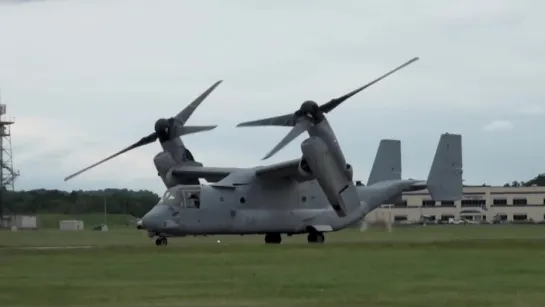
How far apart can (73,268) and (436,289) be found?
11.8 metres

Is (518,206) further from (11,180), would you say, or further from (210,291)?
(210,291)

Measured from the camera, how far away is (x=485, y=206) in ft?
555

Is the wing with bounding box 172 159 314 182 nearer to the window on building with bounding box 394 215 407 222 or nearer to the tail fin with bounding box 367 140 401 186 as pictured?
the tail fin with bounding box 367 140 401 186

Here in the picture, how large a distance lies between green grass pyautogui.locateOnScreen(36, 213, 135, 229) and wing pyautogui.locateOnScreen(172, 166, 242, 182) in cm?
6040

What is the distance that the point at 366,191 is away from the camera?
6197 cm

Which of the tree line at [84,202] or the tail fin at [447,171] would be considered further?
the tree line at [84,202]

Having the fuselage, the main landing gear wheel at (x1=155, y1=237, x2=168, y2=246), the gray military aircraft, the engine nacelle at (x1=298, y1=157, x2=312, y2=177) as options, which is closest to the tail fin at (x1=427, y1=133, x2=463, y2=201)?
the gray military aircraft

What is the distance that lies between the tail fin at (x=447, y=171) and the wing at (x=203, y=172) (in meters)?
10.9

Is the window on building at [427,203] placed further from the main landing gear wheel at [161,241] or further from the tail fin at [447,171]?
the main landing gear wheel at [161,241]

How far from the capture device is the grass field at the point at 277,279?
21156mm

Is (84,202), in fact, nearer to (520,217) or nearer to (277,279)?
(520,217)

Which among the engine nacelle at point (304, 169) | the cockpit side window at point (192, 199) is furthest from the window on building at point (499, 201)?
the engine nacelle at point (304, 169)

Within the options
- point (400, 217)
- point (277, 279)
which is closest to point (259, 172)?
point (277, 279)

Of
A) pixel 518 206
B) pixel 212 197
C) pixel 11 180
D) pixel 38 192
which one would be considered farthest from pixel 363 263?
pixel 518 206
